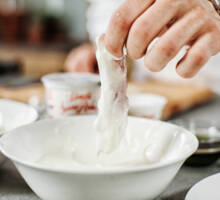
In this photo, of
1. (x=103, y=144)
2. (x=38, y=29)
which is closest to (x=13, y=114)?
(x=103, y=144)

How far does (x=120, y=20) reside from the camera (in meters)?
0.68

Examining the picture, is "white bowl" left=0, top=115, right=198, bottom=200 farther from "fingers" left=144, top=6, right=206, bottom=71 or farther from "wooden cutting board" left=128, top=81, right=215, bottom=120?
"wooden cutting board" left=128, top=81, right=215, bottom=120

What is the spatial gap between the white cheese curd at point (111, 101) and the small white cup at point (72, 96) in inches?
7.5

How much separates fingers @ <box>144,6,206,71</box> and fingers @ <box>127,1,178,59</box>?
20 millimetres

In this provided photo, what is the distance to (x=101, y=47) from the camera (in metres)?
0.77

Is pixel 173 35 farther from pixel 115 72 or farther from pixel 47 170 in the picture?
pixel 47 170

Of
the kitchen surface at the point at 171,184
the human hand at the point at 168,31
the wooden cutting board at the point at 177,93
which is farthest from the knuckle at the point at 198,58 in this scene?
the wooden cutting board at the point at 177,93

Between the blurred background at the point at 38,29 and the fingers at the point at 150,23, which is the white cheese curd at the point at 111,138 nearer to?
the fingers at the point at 150,23

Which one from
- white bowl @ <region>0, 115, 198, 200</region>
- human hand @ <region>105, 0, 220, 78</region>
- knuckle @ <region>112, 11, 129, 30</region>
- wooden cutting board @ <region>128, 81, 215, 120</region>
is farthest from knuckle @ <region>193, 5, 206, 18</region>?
wooden cutting board @ <region>128, 81, 215, 120</region>

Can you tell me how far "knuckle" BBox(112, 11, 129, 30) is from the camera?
68 centimetres

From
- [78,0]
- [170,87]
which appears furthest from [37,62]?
[170,87]

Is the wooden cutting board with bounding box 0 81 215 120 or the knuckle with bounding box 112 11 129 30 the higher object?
the knuckle with bounding box 112 11 129 30

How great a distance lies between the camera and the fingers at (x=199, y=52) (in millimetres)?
664

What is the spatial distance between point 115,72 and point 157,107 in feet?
1.14
